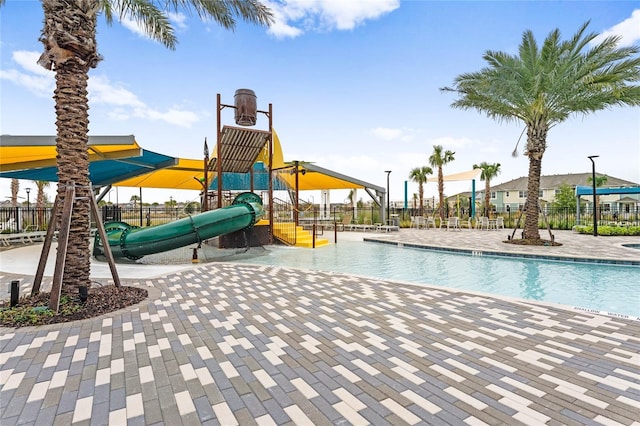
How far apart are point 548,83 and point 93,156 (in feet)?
48.7

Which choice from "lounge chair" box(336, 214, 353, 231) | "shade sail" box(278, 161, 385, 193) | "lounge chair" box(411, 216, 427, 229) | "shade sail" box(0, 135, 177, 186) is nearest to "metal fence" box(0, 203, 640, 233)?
"lounge chair" box(336, 214, 353, 231)

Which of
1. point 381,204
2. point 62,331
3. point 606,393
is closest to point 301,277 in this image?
point 62,331

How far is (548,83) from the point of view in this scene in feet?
37.2

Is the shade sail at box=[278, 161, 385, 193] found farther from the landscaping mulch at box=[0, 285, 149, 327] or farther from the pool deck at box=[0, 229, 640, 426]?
the pool deck at box=[0, 229, 640, 426]

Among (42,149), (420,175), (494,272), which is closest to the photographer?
(42,149)

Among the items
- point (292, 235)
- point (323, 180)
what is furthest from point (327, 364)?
point (323, 180)

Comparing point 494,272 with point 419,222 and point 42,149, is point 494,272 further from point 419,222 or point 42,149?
point 419,222

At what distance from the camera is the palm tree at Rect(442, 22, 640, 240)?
11.0 m

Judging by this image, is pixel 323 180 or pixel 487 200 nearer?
pixel 323 180

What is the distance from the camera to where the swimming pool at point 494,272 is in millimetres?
6141

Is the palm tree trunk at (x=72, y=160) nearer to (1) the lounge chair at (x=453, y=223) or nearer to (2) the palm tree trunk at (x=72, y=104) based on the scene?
(2) the palm tree trunk at (x=72, y=104)

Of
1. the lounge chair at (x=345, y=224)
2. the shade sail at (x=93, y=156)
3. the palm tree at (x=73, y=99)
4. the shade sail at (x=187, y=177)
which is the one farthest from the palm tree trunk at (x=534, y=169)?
the palm tree at (x=73, y=99)

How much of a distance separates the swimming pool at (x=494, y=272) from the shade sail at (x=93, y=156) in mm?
4411

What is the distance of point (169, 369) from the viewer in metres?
2.91
